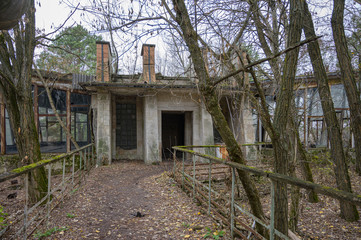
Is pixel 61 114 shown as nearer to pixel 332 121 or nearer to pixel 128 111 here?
pixel 128 111

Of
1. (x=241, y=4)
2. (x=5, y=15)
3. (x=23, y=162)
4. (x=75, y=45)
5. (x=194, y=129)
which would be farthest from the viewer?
(x=75, y=45)

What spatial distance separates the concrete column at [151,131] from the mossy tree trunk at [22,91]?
5896 mm

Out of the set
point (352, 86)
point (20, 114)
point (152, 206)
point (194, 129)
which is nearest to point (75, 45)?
point (194, 129)

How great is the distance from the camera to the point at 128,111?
40.2 feet

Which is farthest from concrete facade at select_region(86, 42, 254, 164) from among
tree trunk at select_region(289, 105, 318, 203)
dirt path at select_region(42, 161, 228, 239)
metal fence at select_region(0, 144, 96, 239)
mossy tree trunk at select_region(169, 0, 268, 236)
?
mossy tree trunk at select_region(169, 0, 268, 236)

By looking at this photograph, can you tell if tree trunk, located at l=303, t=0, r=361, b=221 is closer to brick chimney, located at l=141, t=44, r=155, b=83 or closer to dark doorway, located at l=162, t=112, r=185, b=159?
brick chimney, located at l=141, t=44, r=155, b=83

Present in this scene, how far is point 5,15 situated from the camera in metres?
1.30

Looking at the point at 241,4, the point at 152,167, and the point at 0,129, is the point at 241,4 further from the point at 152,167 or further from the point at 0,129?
the point at 0,129

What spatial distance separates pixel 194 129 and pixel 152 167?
9.41 ft

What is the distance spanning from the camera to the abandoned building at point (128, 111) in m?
10.1

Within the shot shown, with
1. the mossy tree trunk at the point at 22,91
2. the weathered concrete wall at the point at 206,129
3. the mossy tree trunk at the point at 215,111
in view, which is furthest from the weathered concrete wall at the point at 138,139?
the mossy tree trunk at the point at 215,111

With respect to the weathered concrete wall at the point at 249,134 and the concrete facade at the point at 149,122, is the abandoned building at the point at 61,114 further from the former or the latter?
the weathered concrete wall at the point at 249,134

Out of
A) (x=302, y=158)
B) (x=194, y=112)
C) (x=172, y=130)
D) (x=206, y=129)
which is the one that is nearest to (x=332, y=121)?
(x=302, y=158)

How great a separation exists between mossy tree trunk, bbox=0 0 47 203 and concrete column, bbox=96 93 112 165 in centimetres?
518
